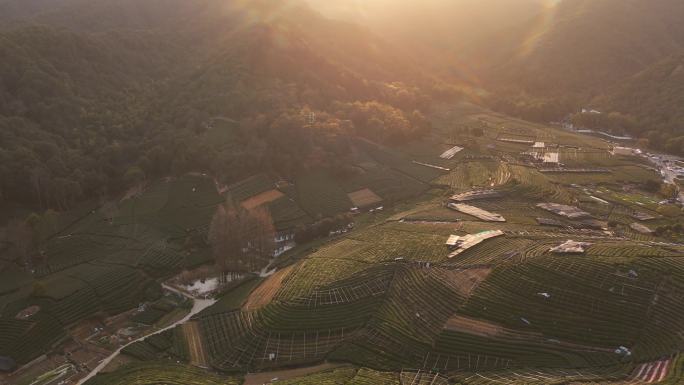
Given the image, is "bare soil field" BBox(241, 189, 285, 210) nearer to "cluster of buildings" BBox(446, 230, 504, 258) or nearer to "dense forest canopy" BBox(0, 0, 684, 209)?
"dense forest canopy" BBox(0, 0, 684, 209)

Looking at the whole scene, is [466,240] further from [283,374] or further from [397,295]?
[283,374]

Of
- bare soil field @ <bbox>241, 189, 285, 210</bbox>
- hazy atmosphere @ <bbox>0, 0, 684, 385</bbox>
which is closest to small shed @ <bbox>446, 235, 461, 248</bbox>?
hazy atmosphere @ <bbox>0, 0, 684, 385</bbox>

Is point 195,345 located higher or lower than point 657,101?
lower

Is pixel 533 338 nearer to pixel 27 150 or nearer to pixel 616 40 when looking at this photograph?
pixel 27 150

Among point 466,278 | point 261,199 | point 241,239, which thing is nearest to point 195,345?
point 241,239

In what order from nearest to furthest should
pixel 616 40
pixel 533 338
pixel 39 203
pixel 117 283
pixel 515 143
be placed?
pixel 533 338 → pixel 117 283 → pixel 39 203 → pixel 515 143 → pixel 616 40

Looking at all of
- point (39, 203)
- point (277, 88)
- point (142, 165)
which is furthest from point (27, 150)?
point (277, 88)

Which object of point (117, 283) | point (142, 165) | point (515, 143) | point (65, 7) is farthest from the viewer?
point (65, 7)
